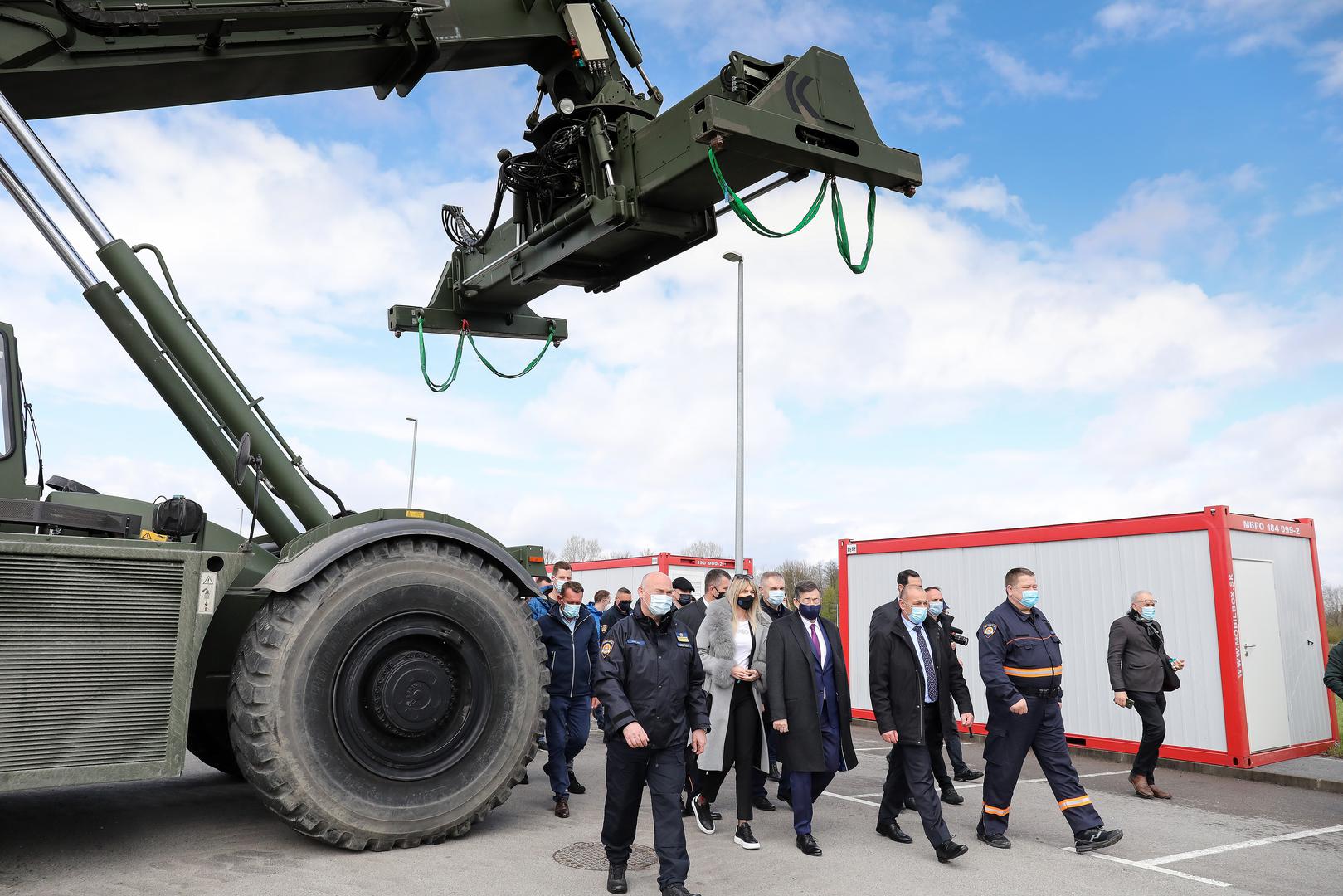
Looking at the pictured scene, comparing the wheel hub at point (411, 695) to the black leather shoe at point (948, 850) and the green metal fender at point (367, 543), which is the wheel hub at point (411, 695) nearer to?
the green metal fender at point (367, 543)

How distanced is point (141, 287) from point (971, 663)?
11.0m

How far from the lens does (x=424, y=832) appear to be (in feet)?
19.5

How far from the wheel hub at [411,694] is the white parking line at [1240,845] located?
469 cm

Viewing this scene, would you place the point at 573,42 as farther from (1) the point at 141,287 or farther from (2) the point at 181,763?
(2) the point at 181,763

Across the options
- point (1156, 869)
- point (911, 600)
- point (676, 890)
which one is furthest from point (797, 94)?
point (1156, 869)

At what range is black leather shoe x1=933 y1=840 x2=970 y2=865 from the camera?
619 centimetres

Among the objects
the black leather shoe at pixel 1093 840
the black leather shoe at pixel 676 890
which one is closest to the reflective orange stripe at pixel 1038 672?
the black leather shoe at pixel 1093 840

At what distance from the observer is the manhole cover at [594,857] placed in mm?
5910

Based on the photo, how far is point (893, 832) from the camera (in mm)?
6867

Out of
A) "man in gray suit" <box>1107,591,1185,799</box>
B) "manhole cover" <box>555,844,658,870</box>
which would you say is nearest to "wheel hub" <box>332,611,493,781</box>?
"manhole cover" <box>555,844,658,870</box>

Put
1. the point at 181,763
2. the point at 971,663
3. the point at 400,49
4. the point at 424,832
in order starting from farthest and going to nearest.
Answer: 1. the point at 971,663
2. the point at 400,49
3. the point at 424,832
4. the point at 181,763

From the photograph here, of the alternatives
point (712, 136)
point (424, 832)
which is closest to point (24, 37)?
point (712, 136)

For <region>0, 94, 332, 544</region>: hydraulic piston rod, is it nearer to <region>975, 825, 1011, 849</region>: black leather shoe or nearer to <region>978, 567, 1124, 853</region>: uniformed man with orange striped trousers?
<region>978, 567, 1124, 853</region>: uniformed man with orange striped trousers

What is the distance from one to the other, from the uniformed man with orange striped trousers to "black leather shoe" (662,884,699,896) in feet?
8.61
